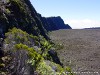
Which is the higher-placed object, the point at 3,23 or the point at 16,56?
the point at 3,23

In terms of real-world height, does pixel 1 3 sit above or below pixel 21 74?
above

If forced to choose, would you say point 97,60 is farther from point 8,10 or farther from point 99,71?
point 8,10

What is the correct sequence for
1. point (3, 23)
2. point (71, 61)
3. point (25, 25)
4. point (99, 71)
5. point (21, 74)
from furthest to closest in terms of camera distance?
point (71, 61) < point (99, 71) < point (25, 25) < point (3, 23) < point (21, 74)

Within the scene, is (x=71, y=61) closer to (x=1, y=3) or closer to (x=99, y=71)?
(x=99, y=71)

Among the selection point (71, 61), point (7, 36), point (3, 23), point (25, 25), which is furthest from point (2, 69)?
point (71, 61)

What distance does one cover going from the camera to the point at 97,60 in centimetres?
5544

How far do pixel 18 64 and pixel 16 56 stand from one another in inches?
25.9

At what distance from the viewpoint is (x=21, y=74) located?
19.2m

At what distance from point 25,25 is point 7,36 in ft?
20.9

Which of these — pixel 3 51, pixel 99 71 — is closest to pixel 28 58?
pixel 3 51

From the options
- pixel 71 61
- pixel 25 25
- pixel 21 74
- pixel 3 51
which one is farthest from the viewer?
pixel 71 61

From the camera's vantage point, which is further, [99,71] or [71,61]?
[71,61]

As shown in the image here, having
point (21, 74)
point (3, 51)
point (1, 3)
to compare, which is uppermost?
point (1, 3)

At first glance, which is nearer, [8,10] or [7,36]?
[7,36]
